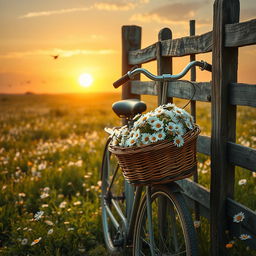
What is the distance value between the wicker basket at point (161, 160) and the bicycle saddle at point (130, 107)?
802 millimetres

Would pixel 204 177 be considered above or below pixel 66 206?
above

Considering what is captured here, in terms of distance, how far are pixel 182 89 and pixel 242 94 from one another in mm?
856

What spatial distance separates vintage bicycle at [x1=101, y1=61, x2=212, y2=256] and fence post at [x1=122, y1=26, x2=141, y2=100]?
1.07 metres

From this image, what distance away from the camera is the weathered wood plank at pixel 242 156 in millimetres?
2953

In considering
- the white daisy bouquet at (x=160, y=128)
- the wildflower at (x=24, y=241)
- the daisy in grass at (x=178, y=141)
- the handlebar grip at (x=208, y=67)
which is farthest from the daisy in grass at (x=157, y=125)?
the wildflower at (x=24, y=241)

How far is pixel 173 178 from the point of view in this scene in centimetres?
259

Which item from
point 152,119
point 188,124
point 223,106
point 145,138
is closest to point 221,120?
point 223,106

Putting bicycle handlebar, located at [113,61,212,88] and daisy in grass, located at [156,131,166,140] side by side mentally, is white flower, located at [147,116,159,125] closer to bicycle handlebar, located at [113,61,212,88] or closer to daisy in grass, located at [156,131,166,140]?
daisy in grass, located at [156,131,166,140]

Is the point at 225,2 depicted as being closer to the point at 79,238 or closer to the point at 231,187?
the point at 231,187

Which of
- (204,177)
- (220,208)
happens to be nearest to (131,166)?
(220,208)

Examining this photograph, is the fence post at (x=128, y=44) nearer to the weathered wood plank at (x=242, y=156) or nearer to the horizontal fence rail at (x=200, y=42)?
the horizontal fence rail at (x=200, y=42)

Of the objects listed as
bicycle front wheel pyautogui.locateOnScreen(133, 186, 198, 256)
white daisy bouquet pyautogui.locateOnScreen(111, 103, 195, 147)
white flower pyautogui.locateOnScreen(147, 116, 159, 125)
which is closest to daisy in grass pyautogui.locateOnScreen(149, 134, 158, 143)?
white daisy bouquet pyautogui.locateOnScreen(111, 103, 195, 147)

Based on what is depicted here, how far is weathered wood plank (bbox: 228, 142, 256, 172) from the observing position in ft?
9.69

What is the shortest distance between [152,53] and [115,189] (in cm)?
161
